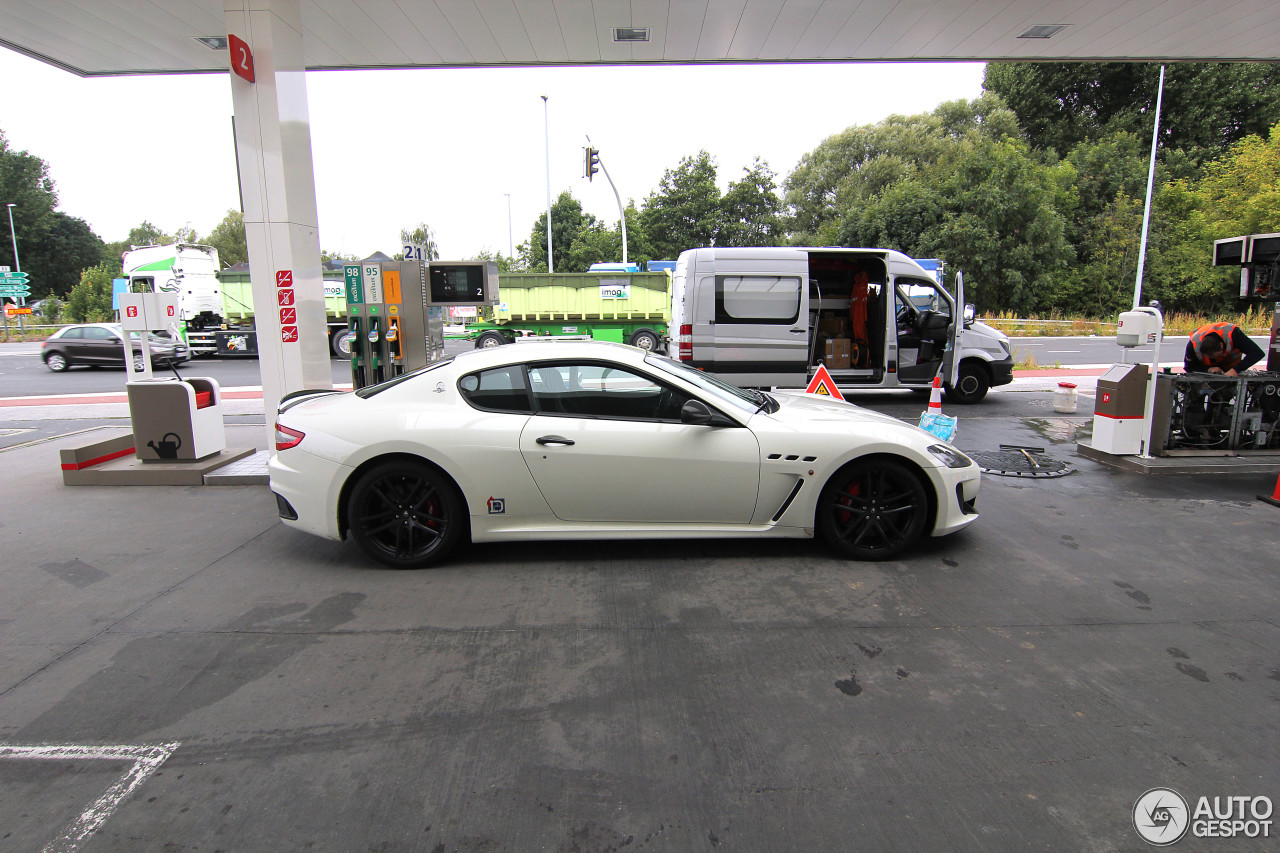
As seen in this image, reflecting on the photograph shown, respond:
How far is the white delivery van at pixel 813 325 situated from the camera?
34.9 feet

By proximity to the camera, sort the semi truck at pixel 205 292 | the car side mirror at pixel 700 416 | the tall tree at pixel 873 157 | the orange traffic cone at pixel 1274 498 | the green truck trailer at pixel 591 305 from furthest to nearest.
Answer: the tall tree at pixel 873 157 < the semi truck at pixel 205 292 < the green truck trailer at pixel 591 305 < the orange traffic cone at pixel 1274 498 < the car side mirror at pixel 700 416

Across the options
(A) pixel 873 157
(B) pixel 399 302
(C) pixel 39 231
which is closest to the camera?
(B) pixel 399 302

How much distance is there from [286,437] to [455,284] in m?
4.35

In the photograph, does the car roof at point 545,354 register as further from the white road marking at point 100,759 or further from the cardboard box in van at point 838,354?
the cardboard box in van at point 838,354

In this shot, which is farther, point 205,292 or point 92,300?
point 92,300

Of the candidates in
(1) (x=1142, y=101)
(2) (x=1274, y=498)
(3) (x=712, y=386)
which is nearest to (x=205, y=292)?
(3) (x=712, y=386)

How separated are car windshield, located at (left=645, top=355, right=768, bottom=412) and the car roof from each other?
186mm

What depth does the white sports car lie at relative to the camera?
441 cm

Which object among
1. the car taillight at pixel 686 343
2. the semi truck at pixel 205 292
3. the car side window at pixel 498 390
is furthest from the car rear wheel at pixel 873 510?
the semi truck at pixel 205 292

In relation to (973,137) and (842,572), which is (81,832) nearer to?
(842,572)

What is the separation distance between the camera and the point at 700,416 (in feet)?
14.5

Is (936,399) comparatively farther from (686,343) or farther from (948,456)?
(686,343)

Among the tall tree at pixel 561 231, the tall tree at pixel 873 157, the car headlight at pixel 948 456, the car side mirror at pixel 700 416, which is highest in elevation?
the tall tree at pixel 873 157

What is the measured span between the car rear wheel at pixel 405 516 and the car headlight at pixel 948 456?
3149mm
